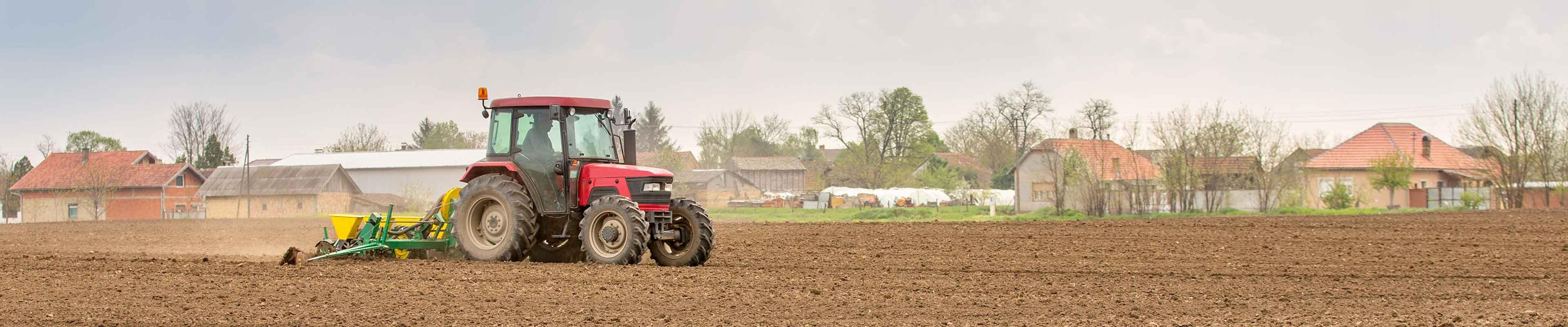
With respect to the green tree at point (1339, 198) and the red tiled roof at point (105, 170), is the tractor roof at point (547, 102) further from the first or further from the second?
the red tiled roof at point (105, 170)

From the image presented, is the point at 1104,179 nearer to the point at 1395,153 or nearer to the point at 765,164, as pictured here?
the point at 1395,153

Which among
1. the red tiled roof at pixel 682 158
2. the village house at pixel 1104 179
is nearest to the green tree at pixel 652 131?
the red tiled roof at pixel 682 158

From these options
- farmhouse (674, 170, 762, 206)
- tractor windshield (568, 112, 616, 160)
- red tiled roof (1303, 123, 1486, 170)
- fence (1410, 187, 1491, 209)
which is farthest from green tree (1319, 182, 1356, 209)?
tractor windshield (568, 112, 616, 160)

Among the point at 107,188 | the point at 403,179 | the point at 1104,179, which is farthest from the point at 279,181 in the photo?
the point at 1104,179

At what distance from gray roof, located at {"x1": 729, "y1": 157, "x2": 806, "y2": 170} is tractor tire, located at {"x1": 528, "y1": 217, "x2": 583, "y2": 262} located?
59.4 metres

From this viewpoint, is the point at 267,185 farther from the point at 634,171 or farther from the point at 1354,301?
the point at 1354,301

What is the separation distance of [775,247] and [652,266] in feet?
14.9

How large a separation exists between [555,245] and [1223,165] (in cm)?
2629

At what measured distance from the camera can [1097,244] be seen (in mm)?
15812

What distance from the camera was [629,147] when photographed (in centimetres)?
1221

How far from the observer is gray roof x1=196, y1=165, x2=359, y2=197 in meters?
55.7

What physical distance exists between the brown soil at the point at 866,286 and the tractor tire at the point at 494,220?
0.26m

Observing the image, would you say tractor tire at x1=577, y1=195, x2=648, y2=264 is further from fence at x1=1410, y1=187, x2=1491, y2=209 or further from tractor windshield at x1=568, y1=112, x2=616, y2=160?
fence at x1=1410, y1=187, x2=1491, y2=209

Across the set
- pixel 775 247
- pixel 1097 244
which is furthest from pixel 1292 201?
pixel 775 247
